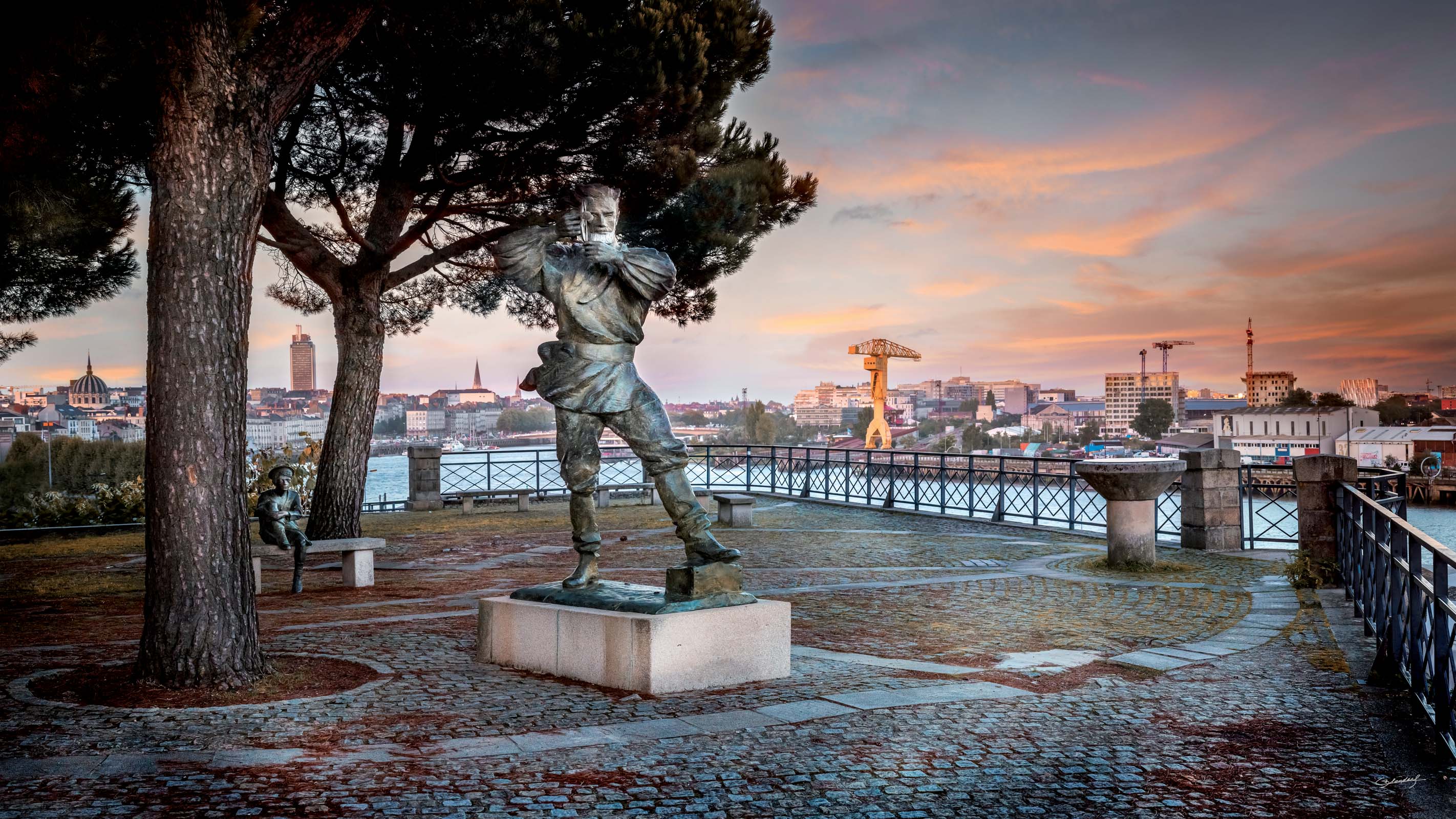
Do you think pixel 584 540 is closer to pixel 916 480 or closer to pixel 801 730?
pixel 801 730

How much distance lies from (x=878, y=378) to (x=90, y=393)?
104ft

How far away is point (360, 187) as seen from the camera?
1379 centimetres

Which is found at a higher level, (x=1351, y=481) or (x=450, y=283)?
(x=450, y=283)

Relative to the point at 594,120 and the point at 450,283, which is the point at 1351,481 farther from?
the point at 450,283

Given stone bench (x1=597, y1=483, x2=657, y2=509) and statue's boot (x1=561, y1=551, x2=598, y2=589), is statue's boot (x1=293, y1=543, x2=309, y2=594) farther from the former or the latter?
stone bench (x1=597, y1=483, x2=657, y2=509)

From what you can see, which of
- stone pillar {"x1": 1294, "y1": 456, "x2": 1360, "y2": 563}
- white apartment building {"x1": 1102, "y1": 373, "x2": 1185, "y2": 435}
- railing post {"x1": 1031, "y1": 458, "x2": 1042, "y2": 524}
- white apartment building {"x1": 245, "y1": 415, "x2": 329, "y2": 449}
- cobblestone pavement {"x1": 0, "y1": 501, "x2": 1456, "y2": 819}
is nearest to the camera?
cobblestone pavement {"x1": 0, "y1": 501, "x2": 1456, "y2": 819}

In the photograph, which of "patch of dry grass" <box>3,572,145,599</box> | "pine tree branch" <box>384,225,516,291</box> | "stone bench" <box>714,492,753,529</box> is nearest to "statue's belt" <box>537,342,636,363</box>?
"patch of dry grass" <box>3,572,145,599</box>

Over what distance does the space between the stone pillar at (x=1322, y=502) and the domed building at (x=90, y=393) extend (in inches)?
871

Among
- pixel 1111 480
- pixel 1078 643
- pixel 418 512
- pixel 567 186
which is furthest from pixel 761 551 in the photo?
pixel 418 512

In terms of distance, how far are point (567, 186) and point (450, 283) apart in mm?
3657

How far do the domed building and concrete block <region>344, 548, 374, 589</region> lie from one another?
1605cm

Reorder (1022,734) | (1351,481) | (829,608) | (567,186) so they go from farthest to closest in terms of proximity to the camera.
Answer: (567,186) < (1351,481) < (829,608) < (1022,734)

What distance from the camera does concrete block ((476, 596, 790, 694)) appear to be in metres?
5.13

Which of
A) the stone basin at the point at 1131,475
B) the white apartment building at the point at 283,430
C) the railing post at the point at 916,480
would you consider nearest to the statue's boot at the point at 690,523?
the stone basin at the point at 1131,475
